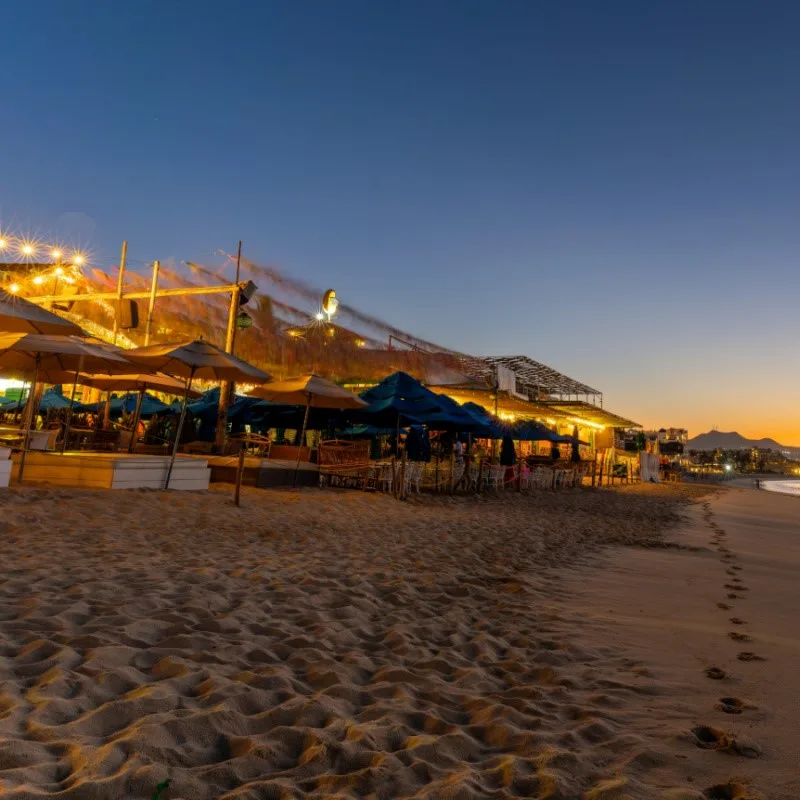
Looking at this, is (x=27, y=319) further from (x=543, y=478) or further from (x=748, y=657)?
(x=543, y=478)

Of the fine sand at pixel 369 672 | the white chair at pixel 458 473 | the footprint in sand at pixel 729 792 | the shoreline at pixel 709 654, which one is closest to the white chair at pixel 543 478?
the white chair at pixel 458 473

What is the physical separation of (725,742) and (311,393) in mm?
9697

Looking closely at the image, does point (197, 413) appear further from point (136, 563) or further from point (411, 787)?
point (411, 787)

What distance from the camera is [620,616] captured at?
3947mm

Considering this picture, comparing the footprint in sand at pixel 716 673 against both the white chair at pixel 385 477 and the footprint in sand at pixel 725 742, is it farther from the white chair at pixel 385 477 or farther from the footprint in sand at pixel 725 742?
the white chair at pixel 385 477

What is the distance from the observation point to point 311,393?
11.2 m

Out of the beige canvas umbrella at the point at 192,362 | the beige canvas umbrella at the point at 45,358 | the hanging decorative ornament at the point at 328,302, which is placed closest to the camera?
the beige canvas umbrella at the point at 45,358

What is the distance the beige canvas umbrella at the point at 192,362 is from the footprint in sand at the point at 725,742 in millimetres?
7732

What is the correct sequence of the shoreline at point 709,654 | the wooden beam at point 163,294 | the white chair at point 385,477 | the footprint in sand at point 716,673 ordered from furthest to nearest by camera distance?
the wooden beam at point 163,294 → the white chair at point 385,477 → the footprint in sand at point 716,673 → the shoreline at point 709,654

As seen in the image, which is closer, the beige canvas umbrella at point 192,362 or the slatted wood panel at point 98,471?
the slatted wood panel at point 98,471

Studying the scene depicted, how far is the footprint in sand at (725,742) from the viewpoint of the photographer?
6.78 ft

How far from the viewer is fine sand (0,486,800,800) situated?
1.79 meters

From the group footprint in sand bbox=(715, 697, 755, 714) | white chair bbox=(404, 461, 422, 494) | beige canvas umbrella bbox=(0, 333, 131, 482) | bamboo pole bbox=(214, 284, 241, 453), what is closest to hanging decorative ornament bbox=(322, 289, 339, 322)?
bamboo pole bbox=(214, 284, 241, 453)

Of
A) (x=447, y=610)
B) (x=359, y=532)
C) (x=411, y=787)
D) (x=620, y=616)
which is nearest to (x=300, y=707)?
(x=411, y=787)
